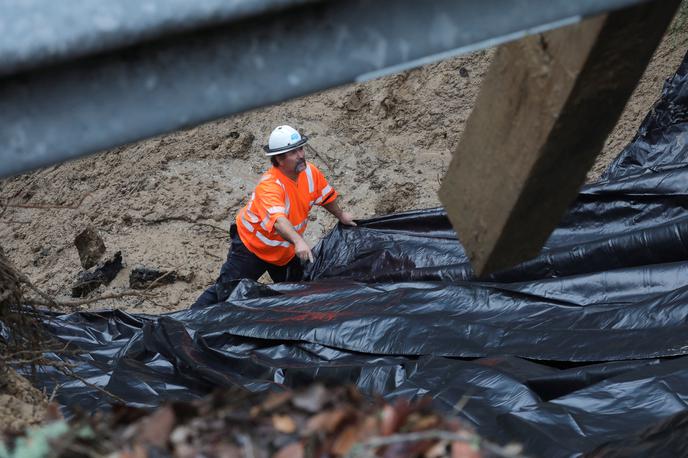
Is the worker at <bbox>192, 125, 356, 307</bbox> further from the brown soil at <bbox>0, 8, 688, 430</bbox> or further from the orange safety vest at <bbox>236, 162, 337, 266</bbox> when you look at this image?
the brown soil at <bbox>0, 8, 688, 430</bbox>

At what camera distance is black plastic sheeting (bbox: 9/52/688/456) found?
2820mm

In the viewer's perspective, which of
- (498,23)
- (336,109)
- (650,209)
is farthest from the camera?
(336,109)

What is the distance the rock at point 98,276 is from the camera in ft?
21.8

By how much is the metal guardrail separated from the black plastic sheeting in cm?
175

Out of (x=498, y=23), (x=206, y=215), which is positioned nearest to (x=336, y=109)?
(x=206, y=215)

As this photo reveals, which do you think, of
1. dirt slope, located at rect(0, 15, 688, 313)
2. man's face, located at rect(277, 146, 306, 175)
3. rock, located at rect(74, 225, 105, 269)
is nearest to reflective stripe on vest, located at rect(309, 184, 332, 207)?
man's face, located at rect(277, 146, 306, 175)

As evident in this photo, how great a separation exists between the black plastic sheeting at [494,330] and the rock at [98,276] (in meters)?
2.12

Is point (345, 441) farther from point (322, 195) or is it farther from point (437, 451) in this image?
Result: point (322, 195)

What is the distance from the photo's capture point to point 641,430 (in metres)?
2.60

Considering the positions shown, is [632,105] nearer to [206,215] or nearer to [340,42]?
[206,215]

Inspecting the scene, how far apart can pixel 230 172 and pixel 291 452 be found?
6779 millimetres

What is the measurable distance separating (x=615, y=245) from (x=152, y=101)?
3280 millimetres

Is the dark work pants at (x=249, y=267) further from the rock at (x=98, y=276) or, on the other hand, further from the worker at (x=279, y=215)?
the rock at (x=98, y=276)

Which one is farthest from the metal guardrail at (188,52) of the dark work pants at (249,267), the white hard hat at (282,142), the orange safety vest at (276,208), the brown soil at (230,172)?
the brown soil at (230,172)
